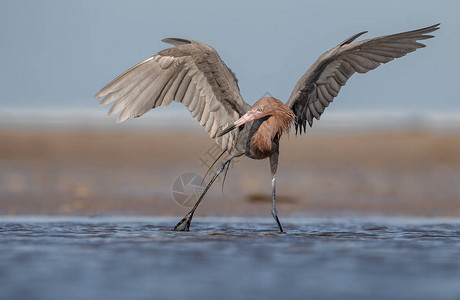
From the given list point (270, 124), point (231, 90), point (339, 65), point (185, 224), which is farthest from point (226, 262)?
point (339, 65)

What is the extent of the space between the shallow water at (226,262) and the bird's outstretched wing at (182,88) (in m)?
1.47

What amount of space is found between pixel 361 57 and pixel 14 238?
16.9ft

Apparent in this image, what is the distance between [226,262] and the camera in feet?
26.1

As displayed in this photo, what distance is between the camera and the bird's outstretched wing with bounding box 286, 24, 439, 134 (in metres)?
11.2

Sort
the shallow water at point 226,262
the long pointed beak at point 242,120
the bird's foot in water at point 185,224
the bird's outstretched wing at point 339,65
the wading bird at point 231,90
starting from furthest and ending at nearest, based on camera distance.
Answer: the bird's outstretched wing at point 339,65 → the bird's foot in water at point 185,224 → the wading bird at point 231,90 → the long pointed beak at point 242,120 → the shallow water at point 226,262

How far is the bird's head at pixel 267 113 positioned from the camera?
418 inches

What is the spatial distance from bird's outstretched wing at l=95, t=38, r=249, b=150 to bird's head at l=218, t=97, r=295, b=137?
16.9 inches

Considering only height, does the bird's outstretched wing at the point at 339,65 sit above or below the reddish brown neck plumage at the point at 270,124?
above

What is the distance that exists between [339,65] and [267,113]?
1.53 m

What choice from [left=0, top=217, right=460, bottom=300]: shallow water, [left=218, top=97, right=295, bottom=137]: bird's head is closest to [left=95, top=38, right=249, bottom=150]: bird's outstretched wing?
[left=218, top=97, right=295, bottom=137]: bird's head

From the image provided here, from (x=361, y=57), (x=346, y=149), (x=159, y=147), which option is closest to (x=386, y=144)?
(x=346, y=149)

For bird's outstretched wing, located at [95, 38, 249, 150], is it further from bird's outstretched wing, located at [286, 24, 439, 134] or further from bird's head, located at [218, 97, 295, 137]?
bird's outstretched wing, located at [286, 24, 439, 134]

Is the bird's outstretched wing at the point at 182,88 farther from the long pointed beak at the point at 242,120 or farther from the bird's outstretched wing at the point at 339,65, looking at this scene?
the bird's outstretched wing at the point at 339,65

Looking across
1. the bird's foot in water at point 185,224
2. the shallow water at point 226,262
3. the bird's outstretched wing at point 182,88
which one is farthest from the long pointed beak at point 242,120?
the shallow water at point 226,262
